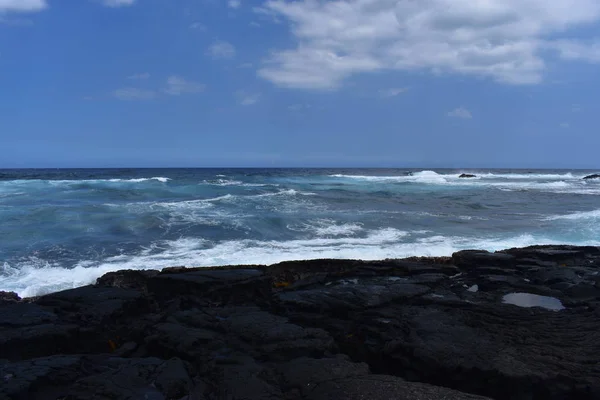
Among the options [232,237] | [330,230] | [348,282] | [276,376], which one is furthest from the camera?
[330,230]

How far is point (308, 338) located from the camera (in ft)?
14.8

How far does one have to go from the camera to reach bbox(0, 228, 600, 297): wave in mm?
8617

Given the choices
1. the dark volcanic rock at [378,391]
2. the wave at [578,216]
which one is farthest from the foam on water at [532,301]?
the wave at [578,216]

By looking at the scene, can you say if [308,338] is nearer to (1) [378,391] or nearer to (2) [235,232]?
(1) [378,391]

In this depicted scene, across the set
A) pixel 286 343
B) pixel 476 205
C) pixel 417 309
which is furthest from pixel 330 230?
pixel 476 205

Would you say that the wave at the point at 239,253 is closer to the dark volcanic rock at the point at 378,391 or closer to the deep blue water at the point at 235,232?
the deep blue water at the point at 235,232

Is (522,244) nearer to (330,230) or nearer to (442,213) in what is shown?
(330,230)

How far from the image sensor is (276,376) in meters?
3.79

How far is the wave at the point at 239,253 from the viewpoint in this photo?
8.62 meters

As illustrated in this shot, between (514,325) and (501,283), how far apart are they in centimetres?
207

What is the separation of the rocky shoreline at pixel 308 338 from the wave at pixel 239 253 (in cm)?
209

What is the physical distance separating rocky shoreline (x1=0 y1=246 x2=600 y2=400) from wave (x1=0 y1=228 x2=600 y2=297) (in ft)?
6.86

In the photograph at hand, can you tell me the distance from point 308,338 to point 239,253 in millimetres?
6689

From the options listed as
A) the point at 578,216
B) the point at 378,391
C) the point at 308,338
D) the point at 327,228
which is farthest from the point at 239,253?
the point at 578,216
